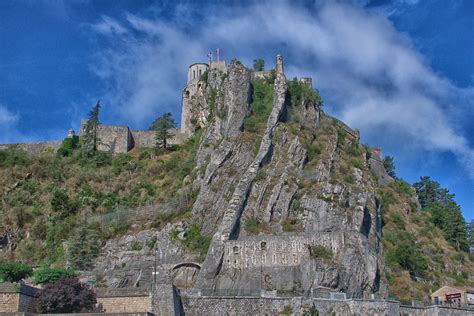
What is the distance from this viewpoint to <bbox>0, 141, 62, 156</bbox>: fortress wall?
6473cm

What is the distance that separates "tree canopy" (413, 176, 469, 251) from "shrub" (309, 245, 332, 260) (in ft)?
86.0

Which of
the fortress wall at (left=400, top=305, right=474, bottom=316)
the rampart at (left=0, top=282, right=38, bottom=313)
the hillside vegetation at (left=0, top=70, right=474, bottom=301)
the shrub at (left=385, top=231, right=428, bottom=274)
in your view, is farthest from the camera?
the shrub at (left=385, top=231, right=428, bottom=274)

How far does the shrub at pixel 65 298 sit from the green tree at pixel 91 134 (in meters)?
35.3

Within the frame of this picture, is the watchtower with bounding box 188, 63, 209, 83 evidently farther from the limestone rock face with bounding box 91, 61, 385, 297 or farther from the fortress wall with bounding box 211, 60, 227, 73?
the limestone rock face with bounding box 91, 61, 385, 297

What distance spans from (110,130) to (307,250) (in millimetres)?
34071

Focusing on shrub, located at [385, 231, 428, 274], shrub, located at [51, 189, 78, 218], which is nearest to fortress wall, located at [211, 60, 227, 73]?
shrub, located at [51, 189, 78, 218]

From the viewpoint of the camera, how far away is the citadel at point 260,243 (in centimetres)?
3344

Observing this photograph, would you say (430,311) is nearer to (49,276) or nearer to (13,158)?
(49,276)

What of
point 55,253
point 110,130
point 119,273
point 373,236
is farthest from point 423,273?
point 110,130

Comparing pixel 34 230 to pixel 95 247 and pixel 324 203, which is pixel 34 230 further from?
pixel 324 203

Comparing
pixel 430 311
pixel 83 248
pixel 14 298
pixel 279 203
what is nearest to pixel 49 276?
pixel 14 298

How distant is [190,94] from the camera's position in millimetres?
66000

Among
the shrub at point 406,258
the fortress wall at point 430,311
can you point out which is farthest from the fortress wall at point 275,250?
the shrub at point 406,258

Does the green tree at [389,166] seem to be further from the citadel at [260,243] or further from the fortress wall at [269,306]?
the fortress wall at [269,306]
